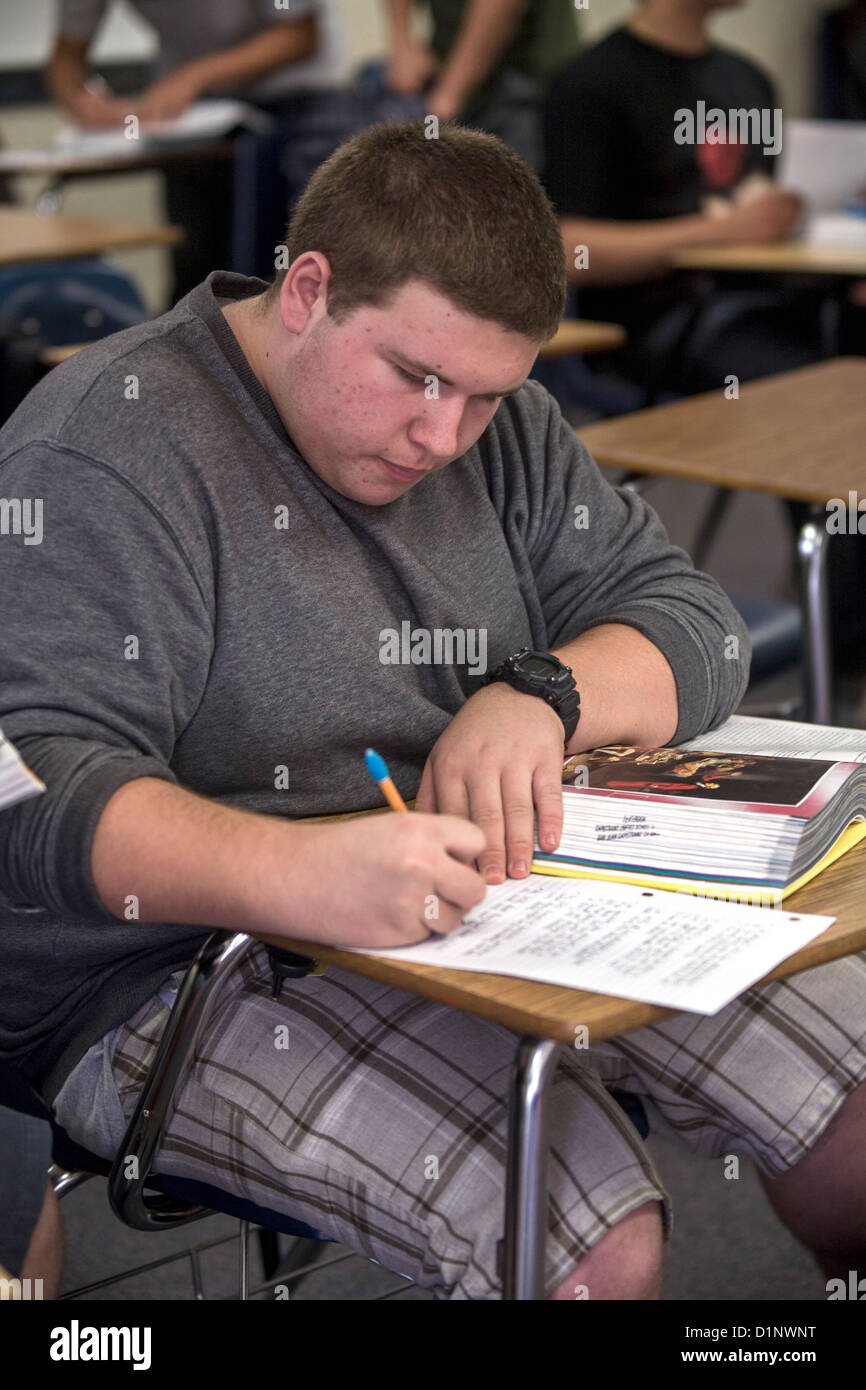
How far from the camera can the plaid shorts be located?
3.49 feet

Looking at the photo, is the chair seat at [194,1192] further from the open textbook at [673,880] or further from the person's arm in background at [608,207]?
the person's arm in background at [608,207]

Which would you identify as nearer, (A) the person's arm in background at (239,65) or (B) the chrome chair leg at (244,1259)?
(B) the chrome chair leg at (244,1259)

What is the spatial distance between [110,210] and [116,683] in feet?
19.5

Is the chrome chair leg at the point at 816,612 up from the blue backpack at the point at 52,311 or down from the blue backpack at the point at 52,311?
down

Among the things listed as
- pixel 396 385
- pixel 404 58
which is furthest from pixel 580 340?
pixel 404 58

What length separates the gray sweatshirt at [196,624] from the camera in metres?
1.09

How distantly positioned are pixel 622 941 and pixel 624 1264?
0.24 m

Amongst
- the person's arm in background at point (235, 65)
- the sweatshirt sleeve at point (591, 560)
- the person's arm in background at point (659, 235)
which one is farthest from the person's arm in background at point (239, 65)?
the sweatshirt sleeve at point (591, 560)

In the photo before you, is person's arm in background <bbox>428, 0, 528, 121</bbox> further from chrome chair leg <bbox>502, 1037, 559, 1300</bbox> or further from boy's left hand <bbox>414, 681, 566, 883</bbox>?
chrome chair leg <bbox>502, 1037, 559, 1300</bbox>

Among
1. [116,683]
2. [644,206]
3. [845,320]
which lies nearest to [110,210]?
[644,206]

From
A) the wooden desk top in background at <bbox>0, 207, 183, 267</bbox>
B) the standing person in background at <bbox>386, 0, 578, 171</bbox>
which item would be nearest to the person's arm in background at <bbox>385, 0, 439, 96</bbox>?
the standing person in background at <bbox>386, 0, 578, 171</bbox>

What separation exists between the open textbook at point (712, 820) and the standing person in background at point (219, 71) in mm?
3573

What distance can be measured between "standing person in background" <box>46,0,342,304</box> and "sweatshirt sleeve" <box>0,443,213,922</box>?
351 cm

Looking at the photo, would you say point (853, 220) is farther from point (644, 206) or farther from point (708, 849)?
point (708, 849)
